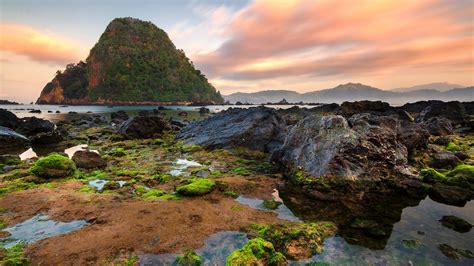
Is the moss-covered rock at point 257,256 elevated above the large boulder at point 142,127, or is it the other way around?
the large boulder at point 142,127

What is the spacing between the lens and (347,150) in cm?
1141

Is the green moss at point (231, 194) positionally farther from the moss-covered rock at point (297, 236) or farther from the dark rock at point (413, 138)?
the dark rock at point (413, 138)

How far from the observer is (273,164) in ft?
49.9

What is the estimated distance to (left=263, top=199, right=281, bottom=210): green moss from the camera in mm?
9383

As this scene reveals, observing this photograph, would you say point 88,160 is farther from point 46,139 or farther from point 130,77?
point 130,77

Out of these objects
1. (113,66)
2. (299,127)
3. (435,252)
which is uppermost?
(113,66)

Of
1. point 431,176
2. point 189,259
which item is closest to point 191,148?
point 189,259

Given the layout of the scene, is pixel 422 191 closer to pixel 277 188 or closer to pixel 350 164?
pixel 350 164

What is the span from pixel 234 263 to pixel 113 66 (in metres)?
198

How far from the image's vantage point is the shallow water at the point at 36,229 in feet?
23.1

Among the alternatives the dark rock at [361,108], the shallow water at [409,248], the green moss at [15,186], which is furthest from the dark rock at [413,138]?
the green moss at [15,186]

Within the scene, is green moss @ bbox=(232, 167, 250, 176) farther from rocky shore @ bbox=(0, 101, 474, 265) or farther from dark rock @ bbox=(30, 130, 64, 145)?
dark rock @ bbox=(30, 130, 64, 145)

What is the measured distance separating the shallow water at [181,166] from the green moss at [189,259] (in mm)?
7443

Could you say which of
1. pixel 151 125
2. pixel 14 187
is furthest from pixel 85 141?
pixel 14 187
